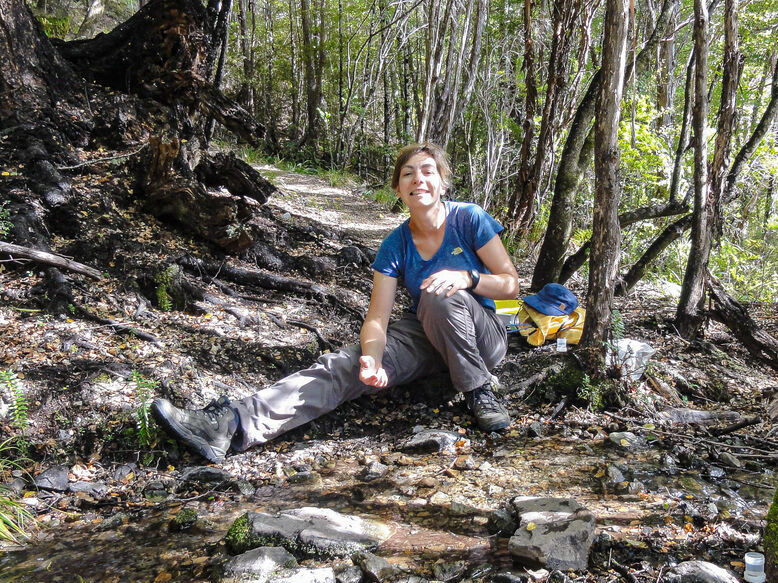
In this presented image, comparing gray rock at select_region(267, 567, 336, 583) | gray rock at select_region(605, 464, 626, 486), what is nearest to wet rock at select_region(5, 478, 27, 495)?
gray rock at select_region(267, 567, 336, 583)

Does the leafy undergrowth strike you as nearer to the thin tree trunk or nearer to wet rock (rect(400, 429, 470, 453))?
wet rock (rect(400, 429, 470, 453))

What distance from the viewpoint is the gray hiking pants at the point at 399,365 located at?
119 inches

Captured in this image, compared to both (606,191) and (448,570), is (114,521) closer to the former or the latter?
(448,570)

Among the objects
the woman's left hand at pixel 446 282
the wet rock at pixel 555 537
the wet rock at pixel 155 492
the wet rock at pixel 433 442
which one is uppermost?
the woman's left hand at pixel 446 282

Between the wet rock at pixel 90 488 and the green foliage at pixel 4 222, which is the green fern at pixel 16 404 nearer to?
the wet rock at pixel 90 488

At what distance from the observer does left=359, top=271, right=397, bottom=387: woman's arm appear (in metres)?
2.99

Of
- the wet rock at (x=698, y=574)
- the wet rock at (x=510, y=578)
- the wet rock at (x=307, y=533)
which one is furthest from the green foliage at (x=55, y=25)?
the wet rock at (x=698, y=574)

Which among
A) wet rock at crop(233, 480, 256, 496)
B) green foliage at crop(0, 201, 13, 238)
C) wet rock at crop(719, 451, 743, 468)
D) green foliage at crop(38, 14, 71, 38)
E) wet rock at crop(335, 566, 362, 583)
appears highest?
green foliage at crop(38, 14, 71, 38)

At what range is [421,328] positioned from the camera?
338cm

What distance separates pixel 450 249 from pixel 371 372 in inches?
33.9

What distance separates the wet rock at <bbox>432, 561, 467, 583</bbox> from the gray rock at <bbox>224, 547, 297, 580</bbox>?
51cm

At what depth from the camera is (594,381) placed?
331cm

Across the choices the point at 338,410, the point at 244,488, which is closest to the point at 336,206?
the point at 338,410

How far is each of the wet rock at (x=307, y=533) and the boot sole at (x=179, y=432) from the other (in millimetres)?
649
